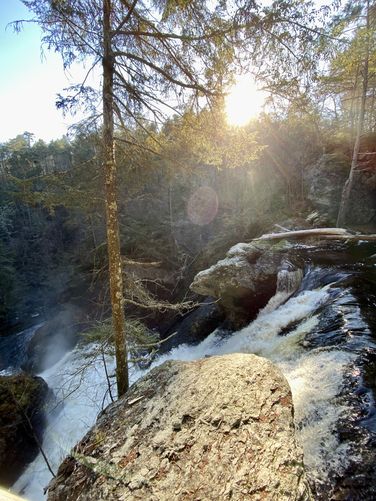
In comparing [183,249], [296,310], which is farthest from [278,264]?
[183,249]

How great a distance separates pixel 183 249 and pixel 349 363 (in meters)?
15.5

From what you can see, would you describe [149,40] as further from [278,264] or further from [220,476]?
[278,264]

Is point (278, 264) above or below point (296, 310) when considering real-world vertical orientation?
above

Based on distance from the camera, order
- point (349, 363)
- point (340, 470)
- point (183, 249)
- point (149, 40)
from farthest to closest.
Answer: point (183, 249)
point (149, 40)
point (349, 363)
point (340, 470)

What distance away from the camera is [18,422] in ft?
23.1

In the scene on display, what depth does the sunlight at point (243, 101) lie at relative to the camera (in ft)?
15.7

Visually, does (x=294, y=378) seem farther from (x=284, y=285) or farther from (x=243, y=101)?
(x=243, y=101)

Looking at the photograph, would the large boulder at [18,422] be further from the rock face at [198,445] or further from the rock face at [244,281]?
the rock face at [244,281]

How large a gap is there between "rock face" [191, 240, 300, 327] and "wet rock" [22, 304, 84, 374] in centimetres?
→ 754

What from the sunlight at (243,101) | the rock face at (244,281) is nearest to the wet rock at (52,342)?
the rock face at (244,281)

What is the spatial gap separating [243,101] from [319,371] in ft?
15.7

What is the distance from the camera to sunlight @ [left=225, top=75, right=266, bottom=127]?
4797 millimetres

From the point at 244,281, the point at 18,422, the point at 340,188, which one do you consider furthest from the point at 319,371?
the point at 340,188

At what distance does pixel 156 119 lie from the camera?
5141 millimetres
